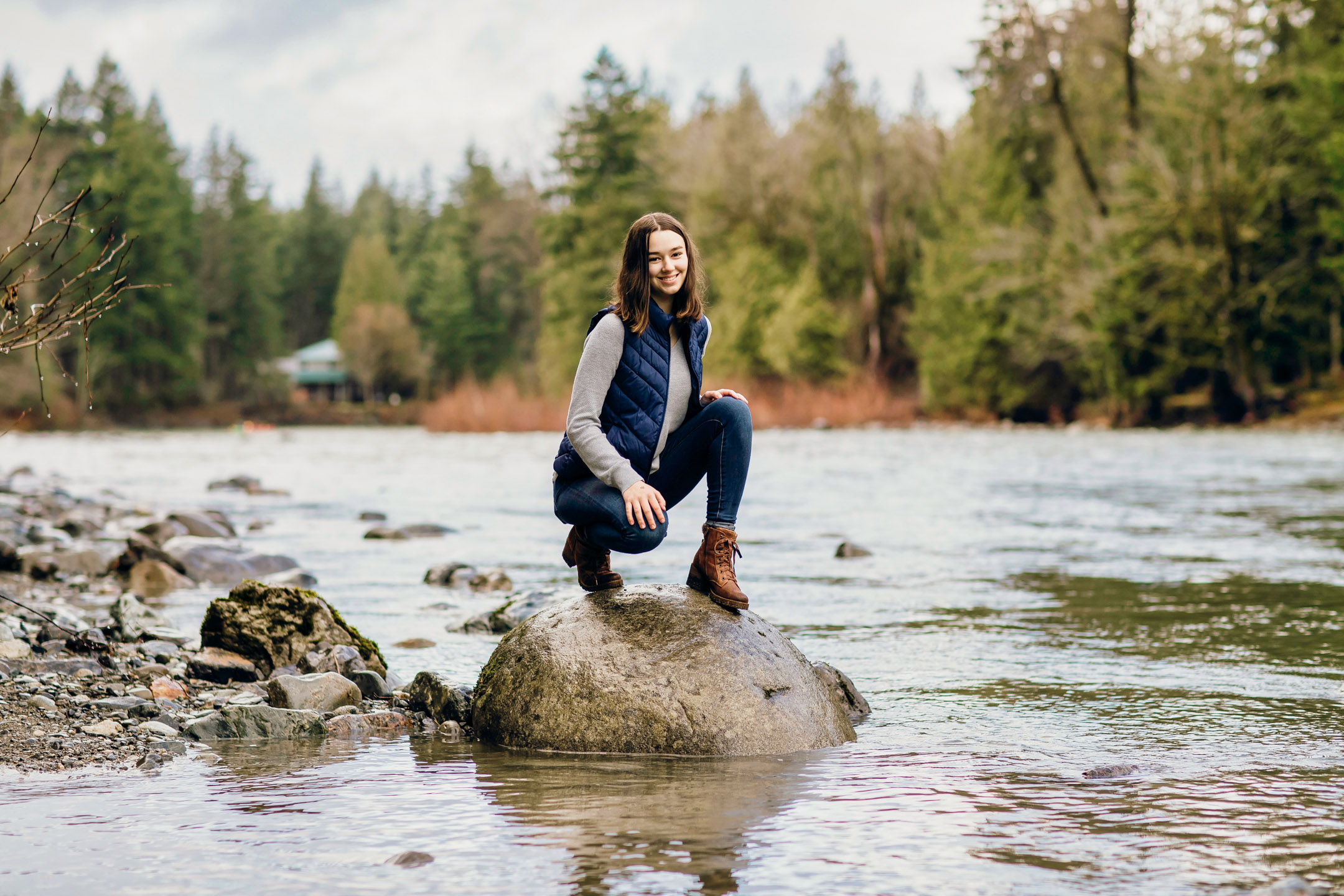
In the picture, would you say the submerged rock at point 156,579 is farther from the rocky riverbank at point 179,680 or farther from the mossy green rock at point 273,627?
the mossy green rock at point 273,627

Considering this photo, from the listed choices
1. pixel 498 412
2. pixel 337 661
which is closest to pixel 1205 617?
pixel 337 661

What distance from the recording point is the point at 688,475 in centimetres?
536

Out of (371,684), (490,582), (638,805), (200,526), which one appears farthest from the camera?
(200,526)

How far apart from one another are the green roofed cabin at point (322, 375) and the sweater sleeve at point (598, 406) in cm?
9170

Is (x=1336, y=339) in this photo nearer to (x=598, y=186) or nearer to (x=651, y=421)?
(x=598, y=186)

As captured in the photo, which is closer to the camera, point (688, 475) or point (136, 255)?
point (688, 475)

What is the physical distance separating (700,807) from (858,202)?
4845 cm

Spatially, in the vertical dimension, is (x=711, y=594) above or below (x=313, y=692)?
above

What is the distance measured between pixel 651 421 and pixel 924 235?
158 ft

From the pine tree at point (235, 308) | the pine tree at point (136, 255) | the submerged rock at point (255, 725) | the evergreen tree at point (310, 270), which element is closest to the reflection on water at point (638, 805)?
the submerged rock at point (255, 725)

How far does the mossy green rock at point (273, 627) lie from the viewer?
6719 millimetres

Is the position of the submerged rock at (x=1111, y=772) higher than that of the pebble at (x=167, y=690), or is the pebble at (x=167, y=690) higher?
the pebble at (x=167, y=690)

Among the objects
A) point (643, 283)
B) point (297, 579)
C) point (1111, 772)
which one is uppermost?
point (643, 283)

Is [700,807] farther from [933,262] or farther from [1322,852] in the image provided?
[933,262]
